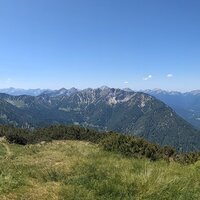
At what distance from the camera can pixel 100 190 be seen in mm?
8164

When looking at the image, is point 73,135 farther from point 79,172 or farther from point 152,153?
point 79,172

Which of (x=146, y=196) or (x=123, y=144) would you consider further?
(x=123, y=144)

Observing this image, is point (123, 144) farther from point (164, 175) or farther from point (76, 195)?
point (76, 195)

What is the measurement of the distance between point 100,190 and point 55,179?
6.08ft

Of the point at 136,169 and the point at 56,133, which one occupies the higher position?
the point at 136,169

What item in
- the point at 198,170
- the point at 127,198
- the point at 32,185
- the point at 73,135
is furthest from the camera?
the point at 73,135

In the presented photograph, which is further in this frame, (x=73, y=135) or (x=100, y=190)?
(x=73, y=135)

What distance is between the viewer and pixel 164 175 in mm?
9453

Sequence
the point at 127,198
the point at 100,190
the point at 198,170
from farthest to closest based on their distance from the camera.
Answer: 1. the point at 198,170
2. the point at 100,190
3. the point at 127,198

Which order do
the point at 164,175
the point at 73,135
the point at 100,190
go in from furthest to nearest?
the point at 73,135 < the point at 164,175 < the point at 100,190

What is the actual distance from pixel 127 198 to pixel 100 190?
76cm

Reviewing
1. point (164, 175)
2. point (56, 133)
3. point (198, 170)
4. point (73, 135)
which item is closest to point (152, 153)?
point (198, 170)

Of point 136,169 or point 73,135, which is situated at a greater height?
point 136,169

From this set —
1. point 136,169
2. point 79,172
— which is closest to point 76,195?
point 79,172
